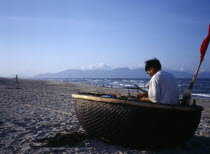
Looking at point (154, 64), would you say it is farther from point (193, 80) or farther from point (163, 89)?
point (193, 80)

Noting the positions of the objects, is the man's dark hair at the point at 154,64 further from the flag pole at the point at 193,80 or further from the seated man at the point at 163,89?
the flag pole at the point at 193,80

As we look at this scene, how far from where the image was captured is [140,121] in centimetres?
292

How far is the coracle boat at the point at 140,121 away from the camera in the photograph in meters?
2.84

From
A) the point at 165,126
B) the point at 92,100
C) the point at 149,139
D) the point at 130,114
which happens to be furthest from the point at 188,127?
the point at 92,100

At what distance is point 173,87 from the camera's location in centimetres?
318

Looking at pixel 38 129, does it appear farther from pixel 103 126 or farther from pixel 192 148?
pixel 192 148

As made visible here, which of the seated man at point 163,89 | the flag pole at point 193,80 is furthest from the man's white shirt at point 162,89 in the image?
the flag pole at point 193,80

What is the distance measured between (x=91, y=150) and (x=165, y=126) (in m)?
1.34

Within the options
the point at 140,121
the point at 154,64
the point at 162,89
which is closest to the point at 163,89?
the point at 162,89

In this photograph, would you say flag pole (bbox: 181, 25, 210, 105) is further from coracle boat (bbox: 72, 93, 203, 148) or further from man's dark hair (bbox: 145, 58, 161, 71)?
man's dark hair (bbox: 145, 58, 161, 71)

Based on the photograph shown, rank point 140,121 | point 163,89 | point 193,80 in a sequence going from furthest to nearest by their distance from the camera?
point 193,80 < point 163,89 < point 140,121

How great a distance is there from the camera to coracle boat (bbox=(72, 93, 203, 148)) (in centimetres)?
284

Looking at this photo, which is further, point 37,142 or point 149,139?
point 37,142

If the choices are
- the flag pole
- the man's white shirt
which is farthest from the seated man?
the flag pole
